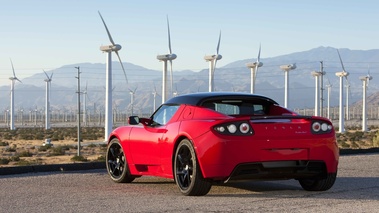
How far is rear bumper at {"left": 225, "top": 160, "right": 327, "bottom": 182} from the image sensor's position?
10125mm

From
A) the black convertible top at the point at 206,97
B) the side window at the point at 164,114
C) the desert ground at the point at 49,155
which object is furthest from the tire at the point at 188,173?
the desert ground at the point at 49,155

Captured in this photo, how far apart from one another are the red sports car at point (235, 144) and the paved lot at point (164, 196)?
0.28 metres

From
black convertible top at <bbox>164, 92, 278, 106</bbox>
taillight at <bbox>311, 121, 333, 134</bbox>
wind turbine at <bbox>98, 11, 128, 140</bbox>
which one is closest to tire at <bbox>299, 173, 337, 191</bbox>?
taillight at <bbox>311, 121, 333, 134</bbox>

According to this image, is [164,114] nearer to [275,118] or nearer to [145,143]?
[145,143]

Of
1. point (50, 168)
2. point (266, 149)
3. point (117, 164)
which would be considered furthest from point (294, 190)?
point (50, 168)

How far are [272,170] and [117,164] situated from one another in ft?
11.2

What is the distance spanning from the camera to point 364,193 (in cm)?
1084

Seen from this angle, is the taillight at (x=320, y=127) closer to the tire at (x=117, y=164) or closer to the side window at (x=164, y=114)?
the side window at (x=164, y=114)

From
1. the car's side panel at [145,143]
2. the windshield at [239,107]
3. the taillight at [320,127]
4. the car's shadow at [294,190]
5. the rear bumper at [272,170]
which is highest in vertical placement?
the windshield at [239,107]

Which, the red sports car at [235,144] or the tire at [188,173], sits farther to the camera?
the tire at [188,173]

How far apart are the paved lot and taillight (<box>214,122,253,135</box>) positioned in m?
0.86

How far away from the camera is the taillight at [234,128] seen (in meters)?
10.1

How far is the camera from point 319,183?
433 inches

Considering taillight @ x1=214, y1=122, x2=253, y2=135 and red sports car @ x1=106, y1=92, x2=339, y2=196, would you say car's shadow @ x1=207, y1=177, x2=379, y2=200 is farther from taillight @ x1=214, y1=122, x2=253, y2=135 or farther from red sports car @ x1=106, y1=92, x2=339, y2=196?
taillight @ x1=214, y1=122, x2=253, y2=135
